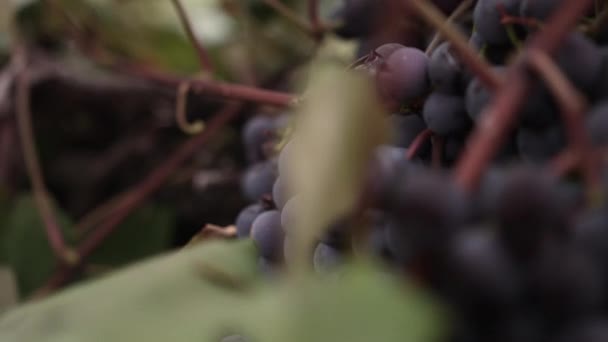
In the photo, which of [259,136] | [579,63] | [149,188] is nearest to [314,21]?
[259,136]

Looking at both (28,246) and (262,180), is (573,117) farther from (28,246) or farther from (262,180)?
(28,246)

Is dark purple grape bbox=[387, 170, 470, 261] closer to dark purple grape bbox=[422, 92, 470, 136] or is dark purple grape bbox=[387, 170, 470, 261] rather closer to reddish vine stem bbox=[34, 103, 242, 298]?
dark purple grape bbox=[422, 92, 470, 136]

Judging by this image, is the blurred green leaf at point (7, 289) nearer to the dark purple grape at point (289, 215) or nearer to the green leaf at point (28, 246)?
the green leaf at point (28, 246)

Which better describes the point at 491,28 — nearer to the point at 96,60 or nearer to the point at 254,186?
the point at 254,186

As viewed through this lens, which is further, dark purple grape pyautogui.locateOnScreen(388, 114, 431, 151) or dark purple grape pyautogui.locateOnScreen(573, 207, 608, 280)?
dark purple grape pyautogui.locateOnScreen(388, 114, 431, 151)

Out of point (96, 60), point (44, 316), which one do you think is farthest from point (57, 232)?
point (44, 316)

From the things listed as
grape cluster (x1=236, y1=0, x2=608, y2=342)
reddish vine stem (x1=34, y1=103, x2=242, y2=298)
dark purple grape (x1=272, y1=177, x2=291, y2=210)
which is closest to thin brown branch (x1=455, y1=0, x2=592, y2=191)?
grape cluster (x1=236, y1=0, x2=608, y2=342)

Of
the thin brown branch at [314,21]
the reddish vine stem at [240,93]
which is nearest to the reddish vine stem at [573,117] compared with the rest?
the reddish vine stem at [240,93]

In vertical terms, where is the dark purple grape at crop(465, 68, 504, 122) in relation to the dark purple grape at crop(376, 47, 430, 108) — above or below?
above
